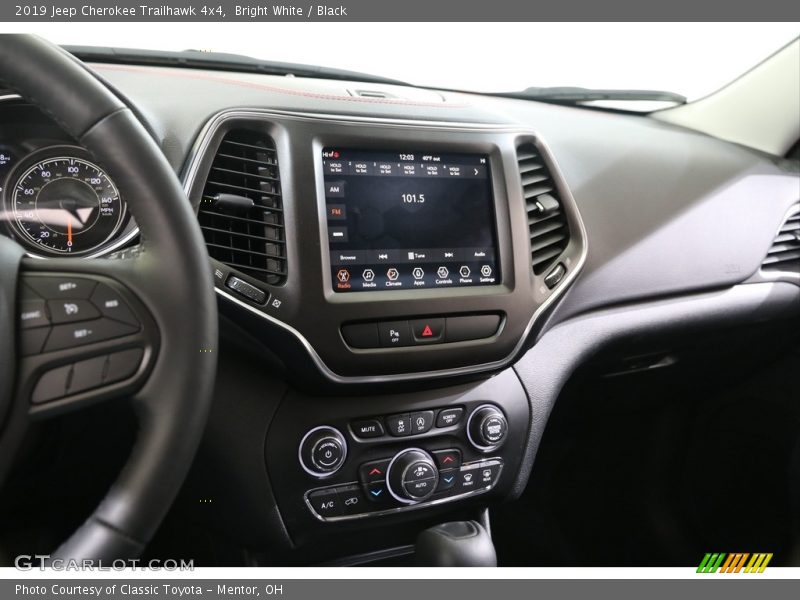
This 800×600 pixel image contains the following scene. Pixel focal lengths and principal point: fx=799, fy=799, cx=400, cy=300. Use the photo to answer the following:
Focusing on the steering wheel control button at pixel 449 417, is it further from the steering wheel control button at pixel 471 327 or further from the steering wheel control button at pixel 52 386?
the steering wheel control button at pixel 52 386

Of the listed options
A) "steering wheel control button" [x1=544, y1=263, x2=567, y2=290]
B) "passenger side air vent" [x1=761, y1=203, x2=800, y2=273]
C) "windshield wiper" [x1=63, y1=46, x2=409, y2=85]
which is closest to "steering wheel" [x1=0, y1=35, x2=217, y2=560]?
"windshield wiper" [x1=63, y1=46, x2=409, y2=85]

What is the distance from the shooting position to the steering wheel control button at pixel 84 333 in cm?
81

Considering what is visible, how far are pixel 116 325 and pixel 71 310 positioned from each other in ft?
0.15

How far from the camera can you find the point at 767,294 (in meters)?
1.75

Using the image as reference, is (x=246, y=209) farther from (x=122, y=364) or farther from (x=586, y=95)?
(x=586, y=95)

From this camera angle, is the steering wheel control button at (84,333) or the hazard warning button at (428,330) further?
the hazard warning button at (428,330)

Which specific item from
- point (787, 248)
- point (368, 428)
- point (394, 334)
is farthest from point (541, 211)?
point (787, 248)

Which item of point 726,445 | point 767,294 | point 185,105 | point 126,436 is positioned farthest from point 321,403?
point 726,445

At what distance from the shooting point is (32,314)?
81cm

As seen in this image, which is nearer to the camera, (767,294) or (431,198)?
(431,198)

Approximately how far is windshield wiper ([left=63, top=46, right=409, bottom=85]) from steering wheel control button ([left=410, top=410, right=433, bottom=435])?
703 millimetres

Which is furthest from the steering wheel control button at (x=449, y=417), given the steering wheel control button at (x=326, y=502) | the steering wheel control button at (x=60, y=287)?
the steering wheel control button at (x=60, y=287)

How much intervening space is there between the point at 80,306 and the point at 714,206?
131 centimetres

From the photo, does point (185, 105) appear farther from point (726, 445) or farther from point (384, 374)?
point (726, 445)
